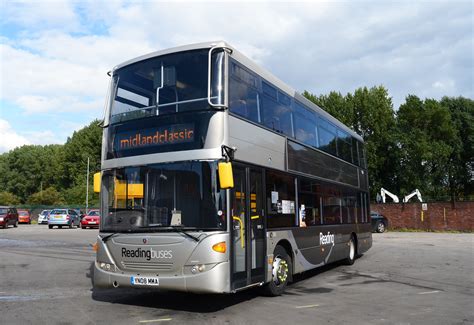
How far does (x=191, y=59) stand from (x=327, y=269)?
8.35 metres

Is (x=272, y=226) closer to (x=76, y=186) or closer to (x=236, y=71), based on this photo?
(x=236, y=71)

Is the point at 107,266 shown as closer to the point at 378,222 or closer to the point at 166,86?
the point at 166,86

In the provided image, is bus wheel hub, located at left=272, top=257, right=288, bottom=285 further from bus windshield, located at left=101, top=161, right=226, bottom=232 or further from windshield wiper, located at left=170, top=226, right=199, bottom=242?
windshield wiper, located at left=170, top=226, right=199, bottom=242

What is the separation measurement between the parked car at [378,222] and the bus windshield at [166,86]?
28.7 meters

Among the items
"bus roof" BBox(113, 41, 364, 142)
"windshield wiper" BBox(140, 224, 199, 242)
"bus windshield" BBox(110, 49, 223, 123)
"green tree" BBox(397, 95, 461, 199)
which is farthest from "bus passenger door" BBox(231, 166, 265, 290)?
"green tree" BBox(397, 95, 461, 199)

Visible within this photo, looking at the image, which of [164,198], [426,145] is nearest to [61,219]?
[164,198]

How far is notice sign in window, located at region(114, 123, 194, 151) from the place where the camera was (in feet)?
24.7

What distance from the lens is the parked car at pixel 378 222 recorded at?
34.2m

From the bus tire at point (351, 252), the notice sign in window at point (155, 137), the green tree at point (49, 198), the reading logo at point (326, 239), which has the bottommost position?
the bus tire at point (351, 252)

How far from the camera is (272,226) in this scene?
8883 millimetres

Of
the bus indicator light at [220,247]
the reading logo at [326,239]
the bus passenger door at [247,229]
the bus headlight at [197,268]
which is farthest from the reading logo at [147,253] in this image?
the reading logo at [326,239]

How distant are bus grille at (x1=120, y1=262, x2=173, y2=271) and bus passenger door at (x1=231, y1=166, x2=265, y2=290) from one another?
106 centimetres

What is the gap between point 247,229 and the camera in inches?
315

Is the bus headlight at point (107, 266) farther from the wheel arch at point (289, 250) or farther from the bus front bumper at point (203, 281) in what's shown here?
the wheel arch at point (289, 250)
